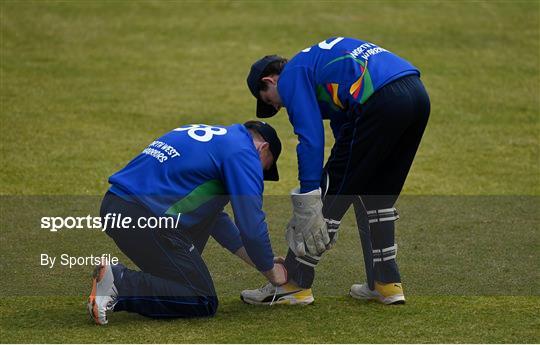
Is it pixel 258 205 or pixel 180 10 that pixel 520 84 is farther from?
pixel 258 205

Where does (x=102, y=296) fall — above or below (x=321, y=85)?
below

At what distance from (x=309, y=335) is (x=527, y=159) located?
6335 mm

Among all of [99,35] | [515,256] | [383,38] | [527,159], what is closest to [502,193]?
[527,159]

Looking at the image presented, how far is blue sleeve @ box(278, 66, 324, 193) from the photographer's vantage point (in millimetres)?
5906

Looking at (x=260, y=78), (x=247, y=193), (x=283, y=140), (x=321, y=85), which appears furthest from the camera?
(x=283, y=140)

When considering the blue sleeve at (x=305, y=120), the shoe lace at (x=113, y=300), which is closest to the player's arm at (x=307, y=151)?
the blue sleeve at (x=305, y=120)

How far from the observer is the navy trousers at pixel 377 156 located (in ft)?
19.5

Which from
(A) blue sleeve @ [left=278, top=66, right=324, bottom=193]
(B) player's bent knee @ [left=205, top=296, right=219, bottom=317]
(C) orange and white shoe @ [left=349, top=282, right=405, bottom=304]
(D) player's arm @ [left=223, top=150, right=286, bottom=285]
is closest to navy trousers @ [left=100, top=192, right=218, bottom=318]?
(B) player's bent knee @ [left=205, top=296, right=219, bottom=317]

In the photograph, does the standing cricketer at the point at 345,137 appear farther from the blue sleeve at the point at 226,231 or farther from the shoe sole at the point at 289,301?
the blue sleeve at the point at 226,231

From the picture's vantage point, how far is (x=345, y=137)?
20.1 ft

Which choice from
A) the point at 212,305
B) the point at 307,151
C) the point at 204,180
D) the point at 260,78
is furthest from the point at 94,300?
the point at 260,78

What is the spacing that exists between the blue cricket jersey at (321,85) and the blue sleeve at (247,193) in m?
0.34

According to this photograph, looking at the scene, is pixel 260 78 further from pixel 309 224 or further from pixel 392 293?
pixel 392 293

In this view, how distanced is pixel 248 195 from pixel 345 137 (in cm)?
80
